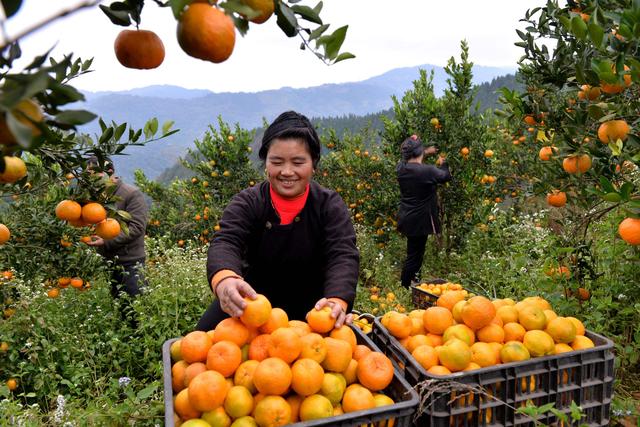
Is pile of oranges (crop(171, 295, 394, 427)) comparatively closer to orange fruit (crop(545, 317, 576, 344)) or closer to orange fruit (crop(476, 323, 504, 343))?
orange fruit (crop(476, 323, 504, 343))

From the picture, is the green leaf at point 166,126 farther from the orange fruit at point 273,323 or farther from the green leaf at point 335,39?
the green leaf at point 335,39

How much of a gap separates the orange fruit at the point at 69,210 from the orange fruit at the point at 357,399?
1546 mm

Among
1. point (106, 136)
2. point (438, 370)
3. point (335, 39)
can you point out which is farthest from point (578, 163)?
point (106, 136)

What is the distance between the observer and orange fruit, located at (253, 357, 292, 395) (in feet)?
4.61

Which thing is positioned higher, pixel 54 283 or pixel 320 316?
pixel 320 316

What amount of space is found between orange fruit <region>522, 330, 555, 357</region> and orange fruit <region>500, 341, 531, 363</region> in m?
0.03

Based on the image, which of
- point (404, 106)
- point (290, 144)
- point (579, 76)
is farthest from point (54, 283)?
point (404, 106)

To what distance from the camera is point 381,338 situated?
2.00 m

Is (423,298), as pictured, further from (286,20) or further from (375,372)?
(286,20)

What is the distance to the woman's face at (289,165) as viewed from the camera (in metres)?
2.18

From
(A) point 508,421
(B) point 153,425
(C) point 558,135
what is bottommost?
(B) point 153,425

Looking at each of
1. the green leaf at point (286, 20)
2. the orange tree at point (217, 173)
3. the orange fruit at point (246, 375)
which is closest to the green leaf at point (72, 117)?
the green leaf at point (286, 20)

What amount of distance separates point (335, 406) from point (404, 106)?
6363mm

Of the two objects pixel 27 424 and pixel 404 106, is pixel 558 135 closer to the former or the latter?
pixel 27 424
